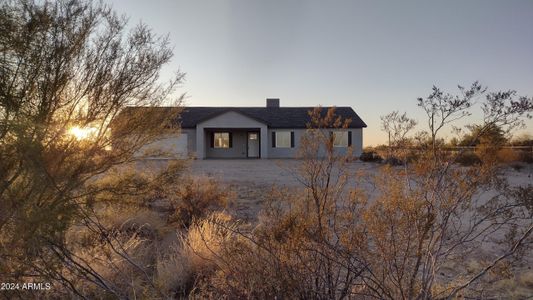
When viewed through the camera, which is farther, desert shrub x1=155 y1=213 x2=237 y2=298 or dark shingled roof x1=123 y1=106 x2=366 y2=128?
dark shingled roof x1=123 y1=106 x2=366 y2=128

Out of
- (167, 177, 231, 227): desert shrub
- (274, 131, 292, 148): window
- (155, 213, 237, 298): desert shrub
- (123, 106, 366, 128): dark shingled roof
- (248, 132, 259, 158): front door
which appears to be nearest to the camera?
(155, 213, 237, 298): desert shrub

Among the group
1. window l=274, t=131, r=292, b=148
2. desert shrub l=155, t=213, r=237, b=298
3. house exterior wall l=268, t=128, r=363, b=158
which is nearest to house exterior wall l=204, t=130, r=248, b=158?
house exterior wall l=268, t=128, r=363, b=158

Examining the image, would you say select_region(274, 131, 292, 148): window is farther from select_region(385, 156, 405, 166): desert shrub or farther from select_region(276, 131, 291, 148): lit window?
select_region(385, 156, 405, 166): desert shrub

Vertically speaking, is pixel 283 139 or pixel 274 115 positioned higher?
pixel 274 115

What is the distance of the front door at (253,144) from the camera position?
28969 millimetres

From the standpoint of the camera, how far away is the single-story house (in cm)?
2655

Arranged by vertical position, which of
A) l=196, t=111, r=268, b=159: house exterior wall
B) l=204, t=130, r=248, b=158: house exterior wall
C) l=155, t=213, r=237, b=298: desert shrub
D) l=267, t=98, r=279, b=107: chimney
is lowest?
l=155, t=213, r=237, b=298: desert shrub

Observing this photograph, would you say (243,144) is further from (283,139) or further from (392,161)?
(392,161)

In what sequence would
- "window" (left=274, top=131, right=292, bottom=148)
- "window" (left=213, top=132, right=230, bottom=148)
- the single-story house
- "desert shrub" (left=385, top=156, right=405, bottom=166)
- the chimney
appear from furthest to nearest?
the chimney, "window" (left=213, top=132, right=230, bottom=148), "window" (left=274, top=131, right=292, bottom=148), the single-story house, "desert shrub" (left=385, top=156, right=405, bottom=166)

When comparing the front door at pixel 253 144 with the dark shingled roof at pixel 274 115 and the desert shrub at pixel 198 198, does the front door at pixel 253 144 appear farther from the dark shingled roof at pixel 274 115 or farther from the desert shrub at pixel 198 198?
the desert shrub at pixel 198 198

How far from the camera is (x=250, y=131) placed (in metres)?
29.1

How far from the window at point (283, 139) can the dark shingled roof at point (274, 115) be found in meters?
0.56

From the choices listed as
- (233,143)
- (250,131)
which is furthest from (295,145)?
(233,143)

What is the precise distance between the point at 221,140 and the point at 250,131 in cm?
245
